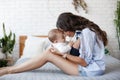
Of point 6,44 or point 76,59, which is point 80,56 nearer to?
point 76,59

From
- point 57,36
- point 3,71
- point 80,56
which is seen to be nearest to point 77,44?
point 80,56

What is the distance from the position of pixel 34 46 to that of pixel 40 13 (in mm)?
764

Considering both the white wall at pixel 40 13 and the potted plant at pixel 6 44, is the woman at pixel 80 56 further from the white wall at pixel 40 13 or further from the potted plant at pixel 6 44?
the white wall at pixel 40 13

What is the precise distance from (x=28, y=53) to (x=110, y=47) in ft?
5.24

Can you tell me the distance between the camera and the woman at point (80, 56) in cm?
256

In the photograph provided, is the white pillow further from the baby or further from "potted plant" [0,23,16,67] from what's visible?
the baby

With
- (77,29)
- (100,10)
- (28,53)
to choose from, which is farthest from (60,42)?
(100,10)

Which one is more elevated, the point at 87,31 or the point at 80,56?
the point at 87,31

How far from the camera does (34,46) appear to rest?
410 centimetres

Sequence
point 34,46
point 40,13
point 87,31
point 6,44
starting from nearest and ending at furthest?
point 87,31 → point 34,46 → point 6,44 → point 40,13

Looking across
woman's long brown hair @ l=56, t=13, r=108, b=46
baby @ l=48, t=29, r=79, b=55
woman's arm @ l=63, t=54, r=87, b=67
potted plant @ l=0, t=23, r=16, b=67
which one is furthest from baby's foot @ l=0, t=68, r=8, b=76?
potted plant @ l=0, t=23, r=16, b=67

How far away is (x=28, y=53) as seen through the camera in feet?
13.1

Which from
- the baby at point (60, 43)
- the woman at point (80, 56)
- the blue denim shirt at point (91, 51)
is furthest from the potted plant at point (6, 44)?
the blue denim shirt at point (91, 51)

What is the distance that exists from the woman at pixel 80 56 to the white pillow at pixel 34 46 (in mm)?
1281
